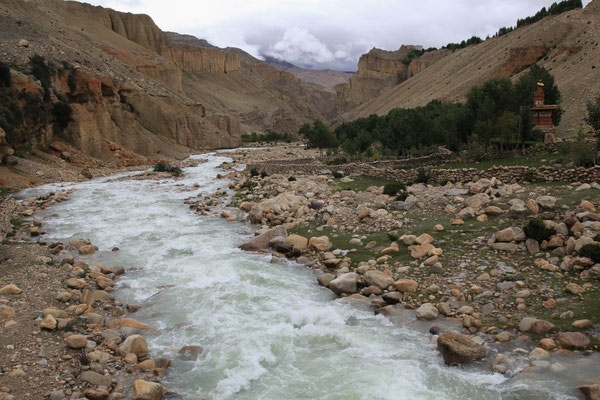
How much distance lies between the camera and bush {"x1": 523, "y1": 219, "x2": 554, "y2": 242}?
38.5 ft

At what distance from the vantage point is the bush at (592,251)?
33.3 feet

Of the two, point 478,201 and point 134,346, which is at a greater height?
point 478,201

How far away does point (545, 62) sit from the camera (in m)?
65.6

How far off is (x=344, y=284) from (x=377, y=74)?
16485 centimetres

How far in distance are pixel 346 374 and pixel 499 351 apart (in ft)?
10.5

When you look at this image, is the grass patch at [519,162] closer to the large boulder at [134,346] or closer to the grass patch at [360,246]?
the grass patch at [360,246]

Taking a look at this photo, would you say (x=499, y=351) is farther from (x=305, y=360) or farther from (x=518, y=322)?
(x=305, y=360)

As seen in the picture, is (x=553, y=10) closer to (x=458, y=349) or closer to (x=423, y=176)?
(x=423, y=176)

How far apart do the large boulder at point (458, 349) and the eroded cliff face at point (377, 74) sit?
524 ft

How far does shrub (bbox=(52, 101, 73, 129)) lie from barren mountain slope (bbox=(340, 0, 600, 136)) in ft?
149

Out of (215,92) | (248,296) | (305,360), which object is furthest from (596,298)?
(215,92)

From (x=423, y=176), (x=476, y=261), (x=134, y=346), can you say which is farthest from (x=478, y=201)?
(x=134, y=346)

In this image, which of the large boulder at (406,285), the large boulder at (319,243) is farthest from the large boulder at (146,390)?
the large boulder at (319,243)

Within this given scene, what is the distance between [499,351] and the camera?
8.38 m
